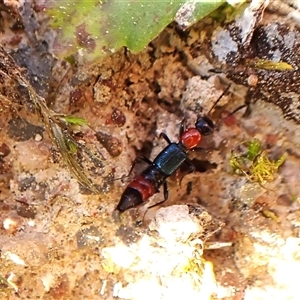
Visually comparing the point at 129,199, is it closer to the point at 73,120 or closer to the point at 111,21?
the point at 73,120

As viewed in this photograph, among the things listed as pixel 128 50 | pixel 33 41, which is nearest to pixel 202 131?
pixel 128 50

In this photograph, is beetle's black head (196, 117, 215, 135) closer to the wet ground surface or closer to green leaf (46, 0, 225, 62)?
the wet ground surface

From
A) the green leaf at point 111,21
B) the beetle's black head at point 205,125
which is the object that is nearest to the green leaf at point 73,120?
the green leaf at point 111,21

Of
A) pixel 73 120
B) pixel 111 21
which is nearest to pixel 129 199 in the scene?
pixel 73 120

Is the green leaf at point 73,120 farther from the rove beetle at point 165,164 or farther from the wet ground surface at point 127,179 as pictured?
the rove beetle at point 165,164

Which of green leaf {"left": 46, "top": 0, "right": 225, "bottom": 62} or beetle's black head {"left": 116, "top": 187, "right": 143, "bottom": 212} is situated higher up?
green leaf {"left": 46, "top": 0, "right": 225, "bottom": 62}

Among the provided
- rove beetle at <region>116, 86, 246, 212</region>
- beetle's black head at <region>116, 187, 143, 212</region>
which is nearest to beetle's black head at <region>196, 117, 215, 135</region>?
rove beetle at <region>116, 86, 246, 212</region>

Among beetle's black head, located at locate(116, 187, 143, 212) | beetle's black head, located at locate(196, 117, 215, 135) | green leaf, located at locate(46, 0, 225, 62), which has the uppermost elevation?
green leaf, located at locate(46, 0, 225, 62)

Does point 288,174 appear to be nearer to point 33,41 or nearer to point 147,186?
point 147,186
